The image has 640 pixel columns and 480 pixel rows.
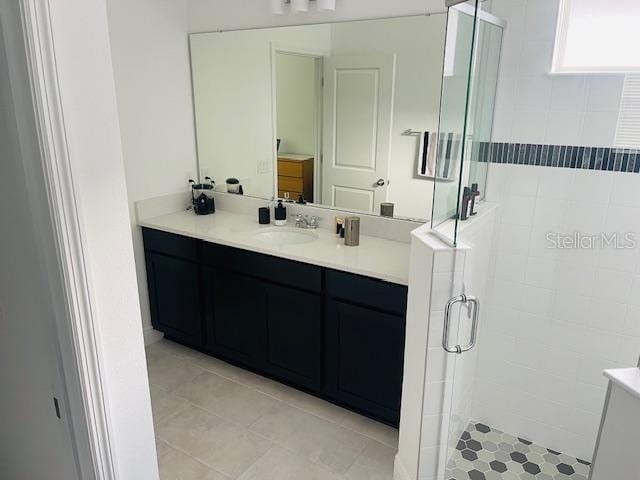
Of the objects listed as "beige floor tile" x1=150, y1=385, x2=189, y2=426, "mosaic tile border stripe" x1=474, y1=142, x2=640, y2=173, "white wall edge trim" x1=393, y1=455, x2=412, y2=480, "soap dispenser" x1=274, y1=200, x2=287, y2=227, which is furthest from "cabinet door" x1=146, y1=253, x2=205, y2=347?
"mosaic tile border stripe" x1=474, y1=142, x2=640, y2=173

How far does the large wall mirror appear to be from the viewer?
258cm

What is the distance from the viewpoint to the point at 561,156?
2.18 metres

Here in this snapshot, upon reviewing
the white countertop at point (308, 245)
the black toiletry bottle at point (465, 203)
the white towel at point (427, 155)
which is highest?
the white towel at point (427, 155)

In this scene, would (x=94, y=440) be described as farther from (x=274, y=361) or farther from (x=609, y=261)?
(x=609, y=261)

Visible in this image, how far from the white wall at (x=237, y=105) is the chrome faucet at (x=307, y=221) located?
303 millimetres

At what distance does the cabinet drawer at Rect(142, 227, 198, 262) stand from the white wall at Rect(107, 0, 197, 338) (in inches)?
3.1

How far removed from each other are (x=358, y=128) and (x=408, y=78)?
40cm

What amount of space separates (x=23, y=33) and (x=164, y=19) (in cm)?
257

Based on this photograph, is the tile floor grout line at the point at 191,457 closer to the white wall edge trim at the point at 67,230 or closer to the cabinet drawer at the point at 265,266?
the cabinet drawer at the point at 265,266

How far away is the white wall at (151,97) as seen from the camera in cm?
297

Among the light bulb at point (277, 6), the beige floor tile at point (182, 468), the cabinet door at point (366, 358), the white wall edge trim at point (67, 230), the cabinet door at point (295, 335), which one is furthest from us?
the light bulb at point (277, 6)

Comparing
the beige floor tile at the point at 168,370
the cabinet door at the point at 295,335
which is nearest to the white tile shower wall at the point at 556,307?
the cabinet door at the point at 295,335

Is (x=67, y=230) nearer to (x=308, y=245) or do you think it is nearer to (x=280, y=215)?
(x=308, y=245)

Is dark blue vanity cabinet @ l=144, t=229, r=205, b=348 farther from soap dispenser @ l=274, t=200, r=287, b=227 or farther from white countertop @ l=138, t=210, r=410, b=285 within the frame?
soap dispenser @ l=274, t=200, r=287, b=227
